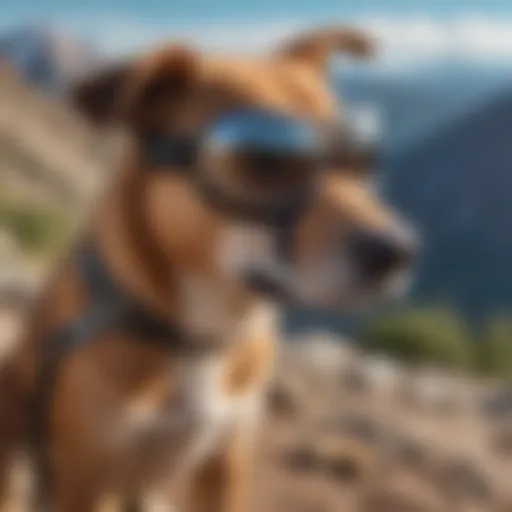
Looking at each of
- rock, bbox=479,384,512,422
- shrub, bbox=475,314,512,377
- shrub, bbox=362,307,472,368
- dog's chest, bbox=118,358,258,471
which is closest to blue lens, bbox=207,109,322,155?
dog's chest, bbox=118,358,258,471

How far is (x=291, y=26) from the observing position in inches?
51.7

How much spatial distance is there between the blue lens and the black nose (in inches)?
3.9

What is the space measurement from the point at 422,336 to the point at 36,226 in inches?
20.7

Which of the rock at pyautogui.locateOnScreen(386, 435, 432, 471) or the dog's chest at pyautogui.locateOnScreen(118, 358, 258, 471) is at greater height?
the rock at pyautogui.locateOnScreen(386, 435, 432, 471)

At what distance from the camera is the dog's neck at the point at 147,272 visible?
3.32 ft

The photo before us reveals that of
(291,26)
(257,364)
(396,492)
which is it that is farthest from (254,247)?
(396,492)

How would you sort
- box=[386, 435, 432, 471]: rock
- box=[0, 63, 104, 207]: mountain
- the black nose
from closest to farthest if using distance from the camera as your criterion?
the black nose → box=[0, 63, 104, 207]: mountain → box=[386, 435, 432, 471]: rock

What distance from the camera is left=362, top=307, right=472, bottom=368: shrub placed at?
135 centimetres

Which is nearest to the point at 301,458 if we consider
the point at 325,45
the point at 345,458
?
the point at 345,458

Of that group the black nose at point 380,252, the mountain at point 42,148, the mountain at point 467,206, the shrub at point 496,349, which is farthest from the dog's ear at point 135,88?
the shrub at point 496,349

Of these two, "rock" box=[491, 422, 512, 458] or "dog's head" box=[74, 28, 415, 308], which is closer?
"dog's head" box=[74, 28, 415, 308]

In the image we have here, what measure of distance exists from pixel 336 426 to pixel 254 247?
1.77 feet

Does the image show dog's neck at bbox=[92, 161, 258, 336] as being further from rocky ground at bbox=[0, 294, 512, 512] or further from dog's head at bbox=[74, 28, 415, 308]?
rocky ground at bbox=[0, 294, 512, 512]

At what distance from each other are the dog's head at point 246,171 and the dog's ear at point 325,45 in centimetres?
8
